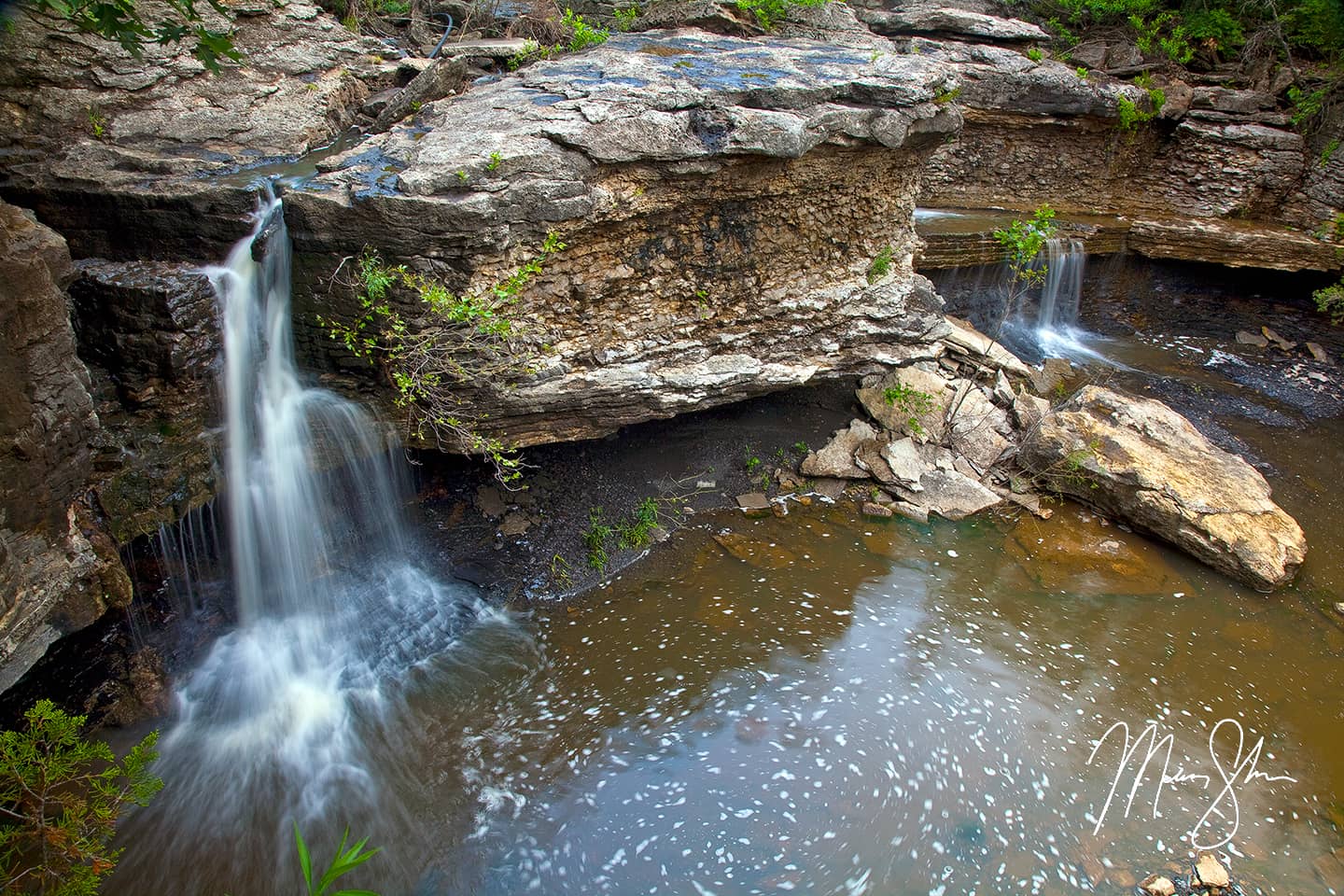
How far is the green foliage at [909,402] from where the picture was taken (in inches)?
295

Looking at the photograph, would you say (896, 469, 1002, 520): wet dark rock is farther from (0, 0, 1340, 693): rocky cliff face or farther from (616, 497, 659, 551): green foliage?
(616, 497, 659, 551): green foliage

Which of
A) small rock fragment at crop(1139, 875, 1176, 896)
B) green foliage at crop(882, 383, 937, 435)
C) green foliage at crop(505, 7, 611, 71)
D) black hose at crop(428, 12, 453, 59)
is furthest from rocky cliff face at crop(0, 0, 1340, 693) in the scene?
small rock fragment at crop(1139, 875, 1176, 896)

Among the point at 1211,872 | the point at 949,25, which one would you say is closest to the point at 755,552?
the point at 1211,872

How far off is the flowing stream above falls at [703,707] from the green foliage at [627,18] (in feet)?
16.4

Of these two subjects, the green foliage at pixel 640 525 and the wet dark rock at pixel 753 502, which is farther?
the wet dark rock at pixel 753 502

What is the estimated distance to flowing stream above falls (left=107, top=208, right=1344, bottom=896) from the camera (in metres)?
4.04

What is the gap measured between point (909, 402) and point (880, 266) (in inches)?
59.2

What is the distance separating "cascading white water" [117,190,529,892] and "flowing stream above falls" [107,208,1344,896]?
18 millimetres

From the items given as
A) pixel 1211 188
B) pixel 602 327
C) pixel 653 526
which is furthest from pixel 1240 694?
pixel 1211 188

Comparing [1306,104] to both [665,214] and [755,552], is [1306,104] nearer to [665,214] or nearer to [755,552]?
[665,214]

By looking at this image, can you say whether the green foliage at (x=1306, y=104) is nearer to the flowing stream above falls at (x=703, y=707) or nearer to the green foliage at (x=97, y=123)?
the flowing stream above falls at (x=703, y=707)

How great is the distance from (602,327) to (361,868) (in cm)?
381

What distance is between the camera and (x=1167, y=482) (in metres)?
6.73
